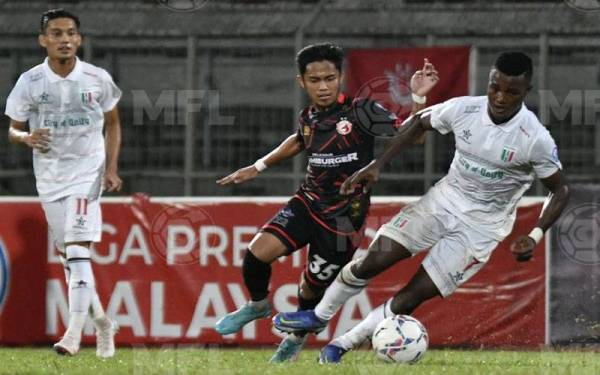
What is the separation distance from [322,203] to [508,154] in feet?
3.96

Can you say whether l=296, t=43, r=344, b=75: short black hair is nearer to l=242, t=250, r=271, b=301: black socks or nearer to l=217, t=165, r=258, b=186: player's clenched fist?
l=217, t=165, r=258, b=186: player's clenched fist

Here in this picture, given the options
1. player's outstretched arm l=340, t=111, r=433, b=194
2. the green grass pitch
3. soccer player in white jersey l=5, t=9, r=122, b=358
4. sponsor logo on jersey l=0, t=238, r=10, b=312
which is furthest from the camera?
sponsor logo on jersey l=0, t=238, r=10, b=312

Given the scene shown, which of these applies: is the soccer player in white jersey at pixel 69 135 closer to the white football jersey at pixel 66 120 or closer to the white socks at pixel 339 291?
the white football jersey at pixel 66 120

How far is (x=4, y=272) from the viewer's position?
11.1 m

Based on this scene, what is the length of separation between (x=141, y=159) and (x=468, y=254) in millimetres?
5252

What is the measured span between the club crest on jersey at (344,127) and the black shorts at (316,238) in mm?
503

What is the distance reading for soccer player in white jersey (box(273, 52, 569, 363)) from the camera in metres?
7.82

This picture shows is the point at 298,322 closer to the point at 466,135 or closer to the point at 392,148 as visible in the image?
the point at 392,148

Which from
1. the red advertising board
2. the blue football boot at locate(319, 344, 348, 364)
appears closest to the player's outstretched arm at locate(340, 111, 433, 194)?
the blue football boot at locate(319, 344, 348, 364)

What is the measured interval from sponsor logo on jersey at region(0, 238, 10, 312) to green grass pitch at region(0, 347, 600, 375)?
0.78 meters

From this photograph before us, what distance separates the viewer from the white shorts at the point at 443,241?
7.99 metres

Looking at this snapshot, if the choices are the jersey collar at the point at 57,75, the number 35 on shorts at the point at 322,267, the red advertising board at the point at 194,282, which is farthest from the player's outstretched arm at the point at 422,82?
the red advertising board at the point at 194,282

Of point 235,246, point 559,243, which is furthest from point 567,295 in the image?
point 235,246

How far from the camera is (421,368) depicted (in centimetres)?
738
